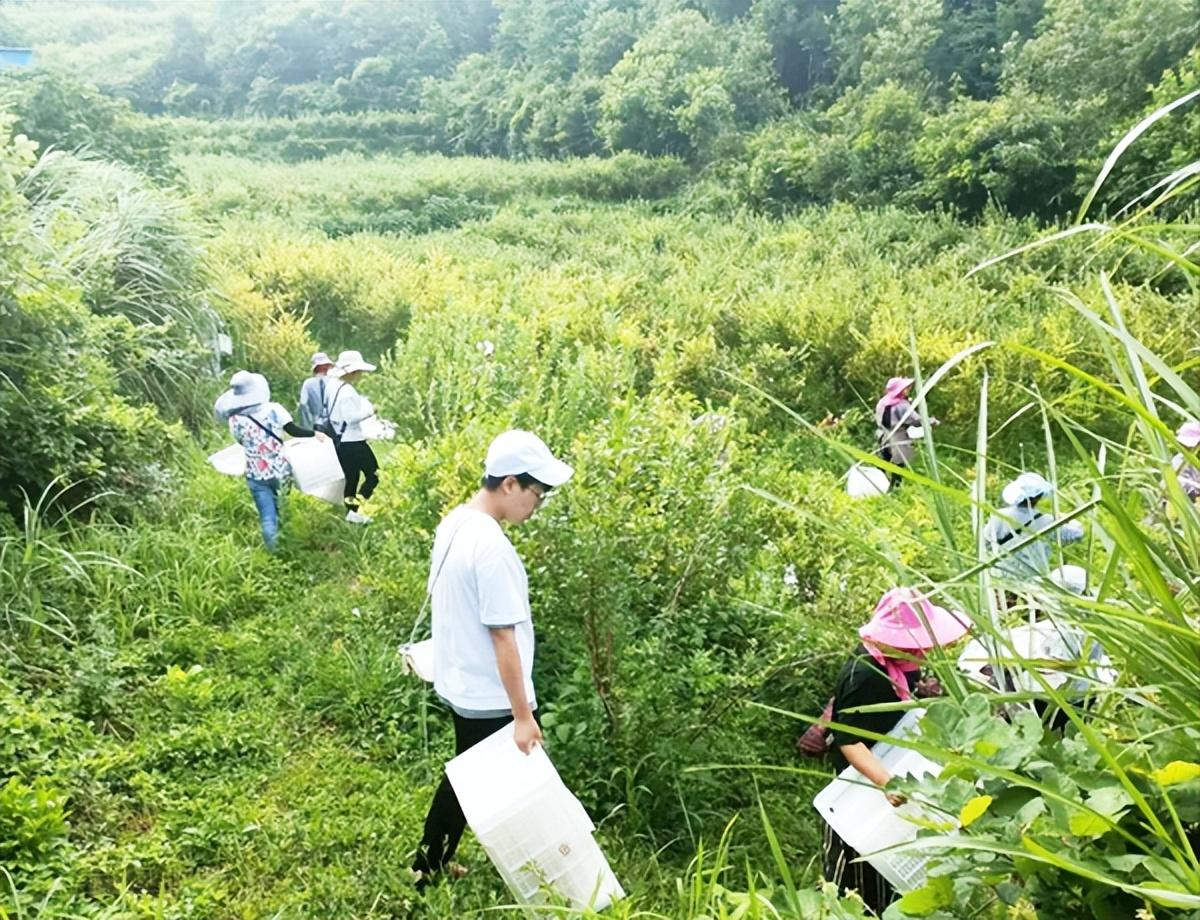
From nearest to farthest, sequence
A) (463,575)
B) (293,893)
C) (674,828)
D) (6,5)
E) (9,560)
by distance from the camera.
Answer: (463,575), (293,893), (674,828), (9,560), (6,5)

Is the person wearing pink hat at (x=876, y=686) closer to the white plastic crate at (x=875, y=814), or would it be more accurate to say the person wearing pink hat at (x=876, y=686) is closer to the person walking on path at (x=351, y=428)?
the white plastic crate at (x=875, y=814)

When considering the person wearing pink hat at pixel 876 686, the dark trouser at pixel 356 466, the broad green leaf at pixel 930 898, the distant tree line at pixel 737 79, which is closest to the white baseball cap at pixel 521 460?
the person wearing pink hat at pixel 876 686

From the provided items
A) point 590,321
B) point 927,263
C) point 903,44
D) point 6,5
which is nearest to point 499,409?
point 590,321

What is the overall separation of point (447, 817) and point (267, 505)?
2.73 metres

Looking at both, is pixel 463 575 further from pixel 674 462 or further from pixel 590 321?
pixel 590 321

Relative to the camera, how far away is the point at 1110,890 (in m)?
0.92

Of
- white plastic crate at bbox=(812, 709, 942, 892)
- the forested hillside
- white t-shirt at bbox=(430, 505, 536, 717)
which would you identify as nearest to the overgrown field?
the forested hillside

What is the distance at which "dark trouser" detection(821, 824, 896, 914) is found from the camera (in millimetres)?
2293

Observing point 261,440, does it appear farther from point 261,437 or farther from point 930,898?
point 930,898

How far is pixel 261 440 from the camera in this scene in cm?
461

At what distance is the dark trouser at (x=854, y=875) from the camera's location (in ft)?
7.52

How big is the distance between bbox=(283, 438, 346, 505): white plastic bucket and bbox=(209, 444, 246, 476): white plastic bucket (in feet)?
0.81

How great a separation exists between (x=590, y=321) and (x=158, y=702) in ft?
16.7

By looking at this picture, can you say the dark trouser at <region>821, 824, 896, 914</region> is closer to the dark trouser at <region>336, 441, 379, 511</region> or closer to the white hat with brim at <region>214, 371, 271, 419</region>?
the dark trouser at <region>336, 441, 379, 511</region>
